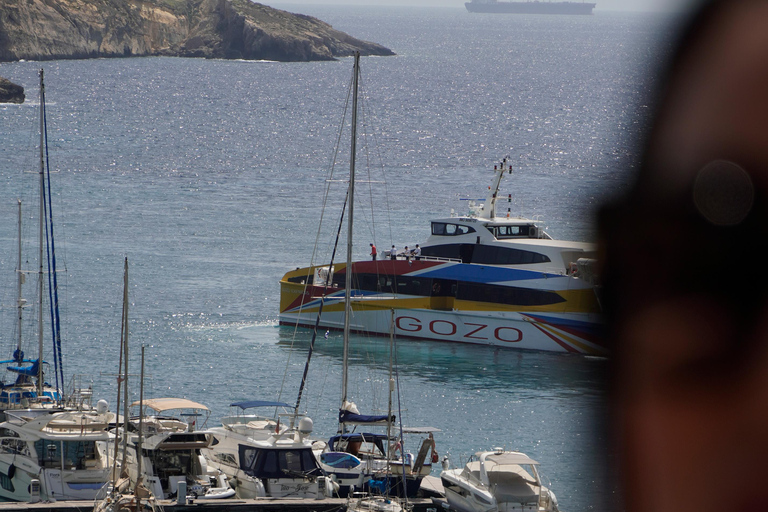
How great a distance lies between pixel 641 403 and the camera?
37.1 m

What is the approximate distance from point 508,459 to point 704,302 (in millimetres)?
14139

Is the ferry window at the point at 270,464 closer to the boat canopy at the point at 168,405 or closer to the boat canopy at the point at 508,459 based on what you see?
the boat canopy at the point at 168,405

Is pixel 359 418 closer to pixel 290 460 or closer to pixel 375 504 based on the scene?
pixel 290 460

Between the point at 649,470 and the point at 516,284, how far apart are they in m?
16.7

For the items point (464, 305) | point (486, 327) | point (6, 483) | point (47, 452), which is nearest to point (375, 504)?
point (47, 452)

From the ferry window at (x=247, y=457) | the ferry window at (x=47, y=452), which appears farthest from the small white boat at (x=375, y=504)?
the ferry window at (x=47, y=452)

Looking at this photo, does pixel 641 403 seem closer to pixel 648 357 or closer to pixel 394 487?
pixel 648 357

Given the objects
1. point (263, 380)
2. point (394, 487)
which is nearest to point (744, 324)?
point (394, 487)

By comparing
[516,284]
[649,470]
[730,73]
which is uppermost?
[730,73]

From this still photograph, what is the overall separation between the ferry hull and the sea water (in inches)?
23.9

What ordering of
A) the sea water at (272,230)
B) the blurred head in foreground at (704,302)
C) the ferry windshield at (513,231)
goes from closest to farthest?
the blurred head in foreground at (704,302) → the sea water at (272,230) → the ferry windshield at (513,231)

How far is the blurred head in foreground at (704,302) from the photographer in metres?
Answer: 28.0

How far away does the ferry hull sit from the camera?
4678 centimetres

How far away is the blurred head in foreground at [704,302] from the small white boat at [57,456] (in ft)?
43.7
